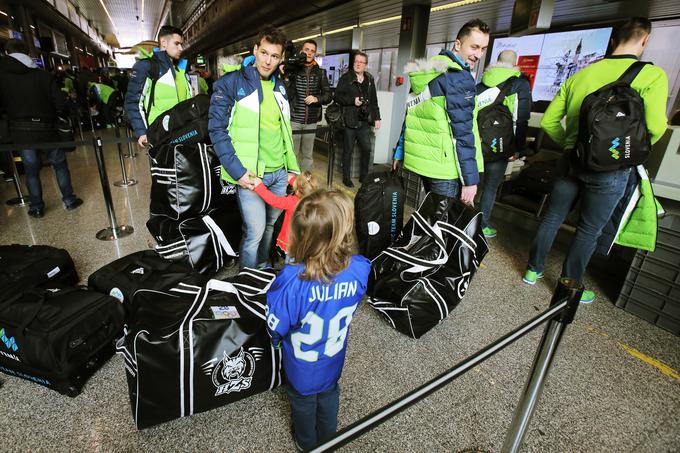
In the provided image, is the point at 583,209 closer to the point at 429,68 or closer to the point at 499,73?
the point at 499,73

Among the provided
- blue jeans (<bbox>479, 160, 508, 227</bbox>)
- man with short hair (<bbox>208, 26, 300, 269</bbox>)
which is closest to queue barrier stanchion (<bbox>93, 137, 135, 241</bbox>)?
man with short hair (<bbox>208, 26, 300, 269</bbox>)

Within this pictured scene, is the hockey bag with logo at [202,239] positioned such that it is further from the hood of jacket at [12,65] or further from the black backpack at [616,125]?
the black backpack at [616,125]

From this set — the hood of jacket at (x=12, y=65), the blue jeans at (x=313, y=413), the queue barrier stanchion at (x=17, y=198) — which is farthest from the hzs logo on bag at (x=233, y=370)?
the queue barrier stanchion at (x=17, y=198)

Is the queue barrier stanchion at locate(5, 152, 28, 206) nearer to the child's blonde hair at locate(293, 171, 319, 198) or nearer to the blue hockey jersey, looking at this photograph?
the child's blonde hair at locate(293, 171, 319, 198)

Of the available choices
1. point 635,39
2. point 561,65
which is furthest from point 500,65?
point 561,65

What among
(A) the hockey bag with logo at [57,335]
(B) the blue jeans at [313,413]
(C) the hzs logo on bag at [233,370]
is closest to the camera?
(B) the blue jeans at [313,413]

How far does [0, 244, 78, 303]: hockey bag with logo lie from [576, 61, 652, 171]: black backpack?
3203mm

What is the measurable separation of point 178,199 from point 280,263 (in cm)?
97

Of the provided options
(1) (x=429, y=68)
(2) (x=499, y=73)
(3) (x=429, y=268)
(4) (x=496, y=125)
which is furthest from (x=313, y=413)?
(2) (x=499, y=73)

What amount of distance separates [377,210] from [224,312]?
1.35 meters

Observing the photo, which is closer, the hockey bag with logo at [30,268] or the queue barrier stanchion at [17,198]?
the hockey bag with logo at [30,268]

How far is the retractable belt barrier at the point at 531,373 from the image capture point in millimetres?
633

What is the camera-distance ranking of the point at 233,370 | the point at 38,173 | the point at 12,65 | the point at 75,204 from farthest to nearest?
the point at 75,204
the point at 38,173
the point at 12,65
the point at 233,370

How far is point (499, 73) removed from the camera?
2.80m
